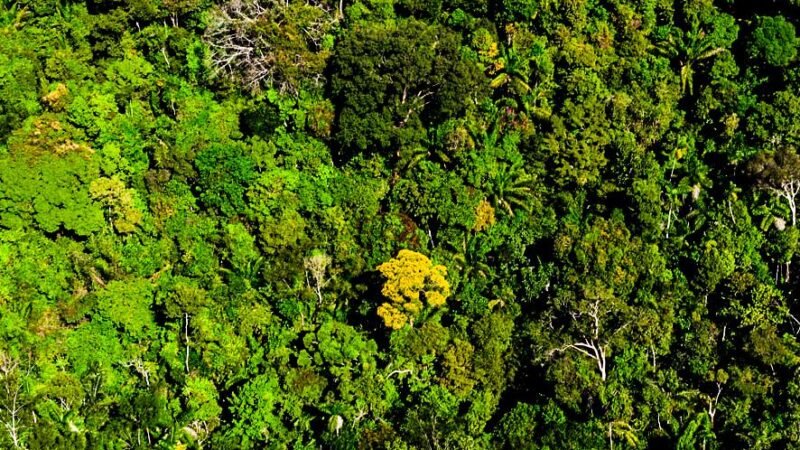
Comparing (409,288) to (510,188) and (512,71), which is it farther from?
(512,71)

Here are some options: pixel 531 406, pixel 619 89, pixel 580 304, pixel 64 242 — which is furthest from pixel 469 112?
pixel 64 242

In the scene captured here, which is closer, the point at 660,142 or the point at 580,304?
the point at 580,304

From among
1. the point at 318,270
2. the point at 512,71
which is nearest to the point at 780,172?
the point at 512,71

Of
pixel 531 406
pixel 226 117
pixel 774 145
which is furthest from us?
pixel 226 117

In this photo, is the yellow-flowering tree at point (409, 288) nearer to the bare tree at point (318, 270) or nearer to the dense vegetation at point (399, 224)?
the dense vegetation at point (399, 224)

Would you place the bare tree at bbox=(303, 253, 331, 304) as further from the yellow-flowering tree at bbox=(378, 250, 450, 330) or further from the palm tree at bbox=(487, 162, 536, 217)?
the palm tree at bbox=(487, 162, 536, 217)

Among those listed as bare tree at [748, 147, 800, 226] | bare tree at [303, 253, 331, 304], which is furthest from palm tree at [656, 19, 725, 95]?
bare tree at [303, 253, 331, 304]

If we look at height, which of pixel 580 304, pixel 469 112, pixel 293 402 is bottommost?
pixel 293 402

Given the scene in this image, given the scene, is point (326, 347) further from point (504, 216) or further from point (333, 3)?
point (333, 3)
